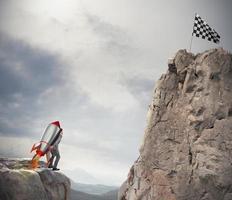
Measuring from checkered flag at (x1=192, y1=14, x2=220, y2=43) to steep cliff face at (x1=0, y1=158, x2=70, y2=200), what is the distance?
93.9ft

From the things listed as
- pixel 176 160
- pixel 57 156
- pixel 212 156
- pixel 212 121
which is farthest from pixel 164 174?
pixel 57 156

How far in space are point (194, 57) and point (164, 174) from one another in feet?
55.9

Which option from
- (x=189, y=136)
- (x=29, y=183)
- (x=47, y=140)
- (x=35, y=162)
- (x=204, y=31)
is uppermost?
(x=204, y=31)

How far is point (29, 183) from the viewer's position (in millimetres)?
24562

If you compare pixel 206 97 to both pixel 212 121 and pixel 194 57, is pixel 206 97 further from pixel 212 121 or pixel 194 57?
pixel 194 57

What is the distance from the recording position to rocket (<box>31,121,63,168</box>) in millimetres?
29484

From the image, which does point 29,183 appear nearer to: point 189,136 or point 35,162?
point 35,162

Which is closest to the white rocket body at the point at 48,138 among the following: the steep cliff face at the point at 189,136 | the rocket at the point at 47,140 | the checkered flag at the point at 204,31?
the rocket at the point at 47,140

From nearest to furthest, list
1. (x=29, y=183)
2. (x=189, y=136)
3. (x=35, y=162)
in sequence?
1. (x=29, y=183)
2. (x=35, y=162)
3. (x=189, y=136)

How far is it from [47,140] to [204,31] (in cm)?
2819

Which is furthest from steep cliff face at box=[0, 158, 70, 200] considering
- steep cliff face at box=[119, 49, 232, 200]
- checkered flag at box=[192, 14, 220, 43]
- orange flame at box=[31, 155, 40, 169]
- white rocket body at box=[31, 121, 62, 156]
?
checkered flag at box=[192, 14, 220, 43]

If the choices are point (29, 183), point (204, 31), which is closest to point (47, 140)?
point (29, 183)

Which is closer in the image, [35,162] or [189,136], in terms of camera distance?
[35,162]

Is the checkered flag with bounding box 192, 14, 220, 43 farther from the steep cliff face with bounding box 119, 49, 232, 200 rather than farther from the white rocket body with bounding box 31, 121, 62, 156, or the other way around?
the white rocket body with bounding box 31, 121, 62, 156
